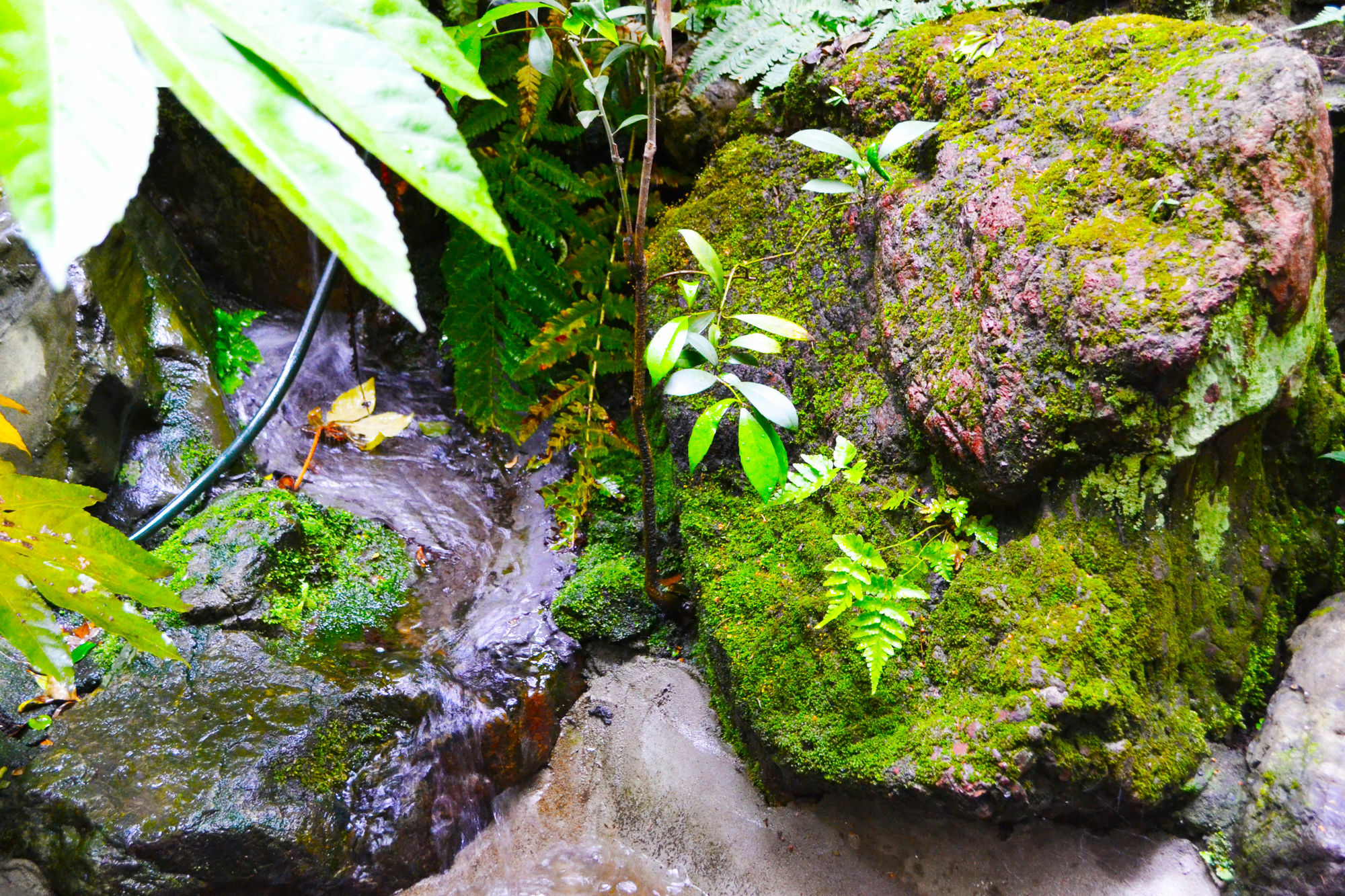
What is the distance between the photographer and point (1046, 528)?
6.10ft

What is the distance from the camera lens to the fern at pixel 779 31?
8.73 ft

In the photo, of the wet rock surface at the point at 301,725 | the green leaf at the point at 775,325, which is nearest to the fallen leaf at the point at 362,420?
the wet rock surface at the point at 301,725

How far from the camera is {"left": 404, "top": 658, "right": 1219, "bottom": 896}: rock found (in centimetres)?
184

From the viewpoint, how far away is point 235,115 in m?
0.42

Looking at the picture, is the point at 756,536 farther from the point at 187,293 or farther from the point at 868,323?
the point at 187,293

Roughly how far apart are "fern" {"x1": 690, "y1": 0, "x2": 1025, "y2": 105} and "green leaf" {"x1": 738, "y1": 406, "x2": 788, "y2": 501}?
165 centimetres

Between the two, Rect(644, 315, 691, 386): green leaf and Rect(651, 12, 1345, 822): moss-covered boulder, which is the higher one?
Rect(644, 315, 691, 386): green leaf

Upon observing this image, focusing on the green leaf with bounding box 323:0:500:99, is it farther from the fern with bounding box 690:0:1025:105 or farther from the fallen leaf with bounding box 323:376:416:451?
the fallen leaf with bounding box 323:376:416:451

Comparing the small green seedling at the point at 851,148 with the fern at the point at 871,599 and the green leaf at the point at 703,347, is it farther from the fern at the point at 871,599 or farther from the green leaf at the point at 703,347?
the fern at the point at 871,599

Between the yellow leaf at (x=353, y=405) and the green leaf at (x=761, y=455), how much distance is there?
266 centimetres

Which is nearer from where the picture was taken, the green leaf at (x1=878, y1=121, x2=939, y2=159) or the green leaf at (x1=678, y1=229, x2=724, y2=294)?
the green leaf at (x1=678, y1=229, x2=724, y2=294)

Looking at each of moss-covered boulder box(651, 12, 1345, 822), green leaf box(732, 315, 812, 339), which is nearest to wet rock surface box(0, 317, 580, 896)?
moss-covered boulder box(651, 12, 1345, 822)

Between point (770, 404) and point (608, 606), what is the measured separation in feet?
4.46

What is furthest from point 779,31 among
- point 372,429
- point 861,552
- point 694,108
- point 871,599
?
point 372,429
